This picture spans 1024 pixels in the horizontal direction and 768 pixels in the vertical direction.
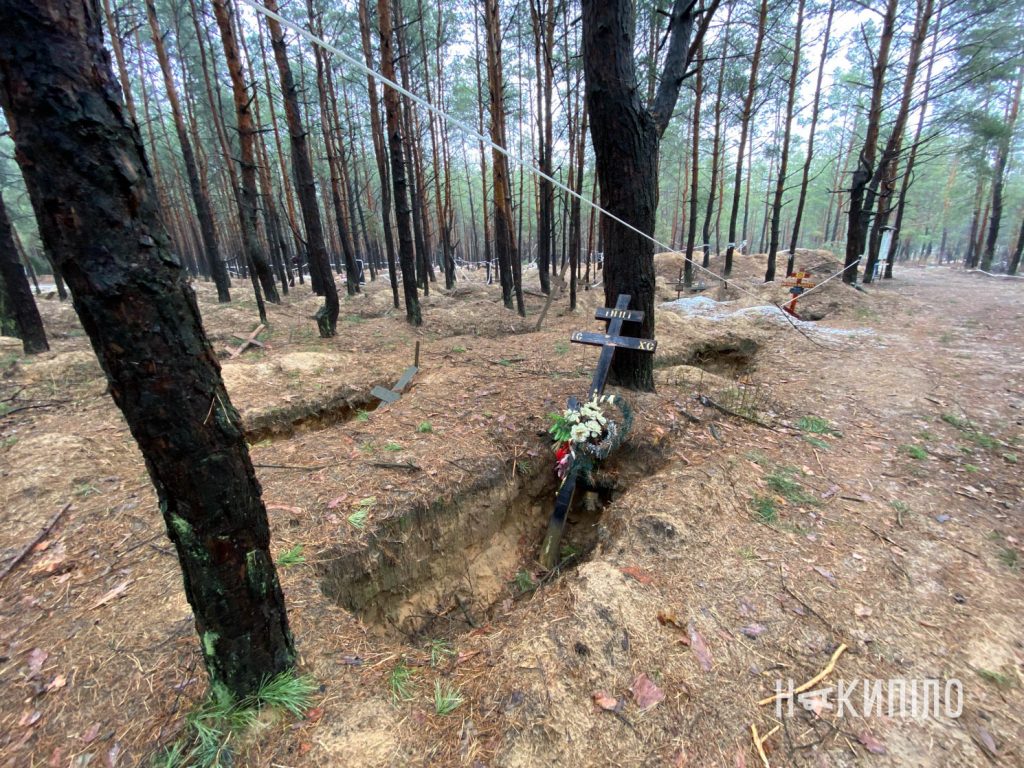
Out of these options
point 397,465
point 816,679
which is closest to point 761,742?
point 816,679

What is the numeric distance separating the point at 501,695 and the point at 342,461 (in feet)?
8.04

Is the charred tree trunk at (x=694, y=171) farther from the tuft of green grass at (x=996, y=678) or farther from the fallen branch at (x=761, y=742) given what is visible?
the fallen branch at (x=761, y=742)

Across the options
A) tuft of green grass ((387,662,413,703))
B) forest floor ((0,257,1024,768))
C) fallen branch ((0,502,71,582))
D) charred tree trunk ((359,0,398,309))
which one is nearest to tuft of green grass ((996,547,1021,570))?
forest floor ((0,257,1024,768))

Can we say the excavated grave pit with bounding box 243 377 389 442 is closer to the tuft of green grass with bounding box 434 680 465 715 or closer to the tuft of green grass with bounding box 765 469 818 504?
the tuft of green grass with bounding box 434 680 465 715

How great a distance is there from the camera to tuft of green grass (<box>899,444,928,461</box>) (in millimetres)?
3975

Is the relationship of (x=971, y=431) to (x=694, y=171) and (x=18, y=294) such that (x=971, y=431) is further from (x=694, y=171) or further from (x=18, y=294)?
(x=18, y=294)

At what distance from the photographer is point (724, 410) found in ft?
15.8

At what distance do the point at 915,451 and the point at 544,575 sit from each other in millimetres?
3782

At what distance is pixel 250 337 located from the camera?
8.14m

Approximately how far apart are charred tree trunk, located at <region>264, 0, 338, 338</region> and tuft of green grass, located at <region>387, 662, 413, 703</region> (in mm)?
7515

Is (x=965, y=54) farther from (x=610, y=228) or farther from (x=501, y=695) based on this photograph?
(x=501, y=695)

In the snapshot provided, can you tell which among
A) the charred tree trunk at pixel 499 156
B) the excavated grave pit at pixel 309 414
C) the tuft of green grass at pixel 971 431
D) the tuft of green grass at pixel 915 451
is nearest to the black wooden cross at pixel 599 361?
the tuft of green grass at pixel 915 451

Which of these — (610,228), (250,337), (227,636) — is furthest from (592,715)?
(250,337)

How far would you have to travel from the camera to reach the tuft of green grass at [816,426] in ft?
14.6
